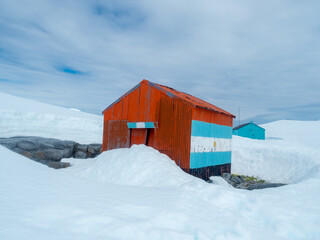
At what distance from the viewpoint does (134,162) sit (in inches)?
354

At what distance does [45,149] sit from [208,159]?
13.6m

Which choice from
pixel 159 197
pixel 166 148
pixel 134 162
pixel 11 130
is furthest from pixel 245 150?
pixel 11 130

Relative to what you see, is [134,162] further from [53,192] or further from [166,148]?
[53,192]

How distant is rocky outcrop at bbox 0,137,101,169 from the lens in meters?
17.4

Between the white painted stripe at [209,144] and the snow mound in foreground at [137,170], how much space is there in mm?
1445

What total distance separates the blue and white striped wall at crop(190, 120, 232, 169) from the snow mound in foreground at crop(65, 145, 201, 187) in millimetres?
1419

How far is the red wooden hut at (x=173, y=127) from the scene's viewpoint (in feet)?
33.9

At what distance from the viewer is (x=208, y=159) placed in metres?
11.9

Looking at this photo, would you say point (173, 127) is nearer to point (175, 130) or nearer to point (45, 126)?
point (175, 130)

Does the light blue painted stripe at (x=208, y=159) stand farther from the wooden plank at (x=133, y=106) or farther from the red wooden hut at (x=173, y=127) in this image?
the wooden plank at (x=133, y=106)

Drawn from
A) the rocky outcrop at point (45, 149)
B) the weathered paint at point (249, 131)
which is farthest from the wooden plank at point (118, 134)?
the weathered paint at point (249, 131)

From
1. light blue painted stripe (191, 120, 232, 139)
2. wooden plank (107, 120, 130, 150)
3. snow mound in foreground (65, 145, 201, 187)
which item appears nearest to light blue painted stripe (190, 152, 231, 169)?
light blue painted stripe (191, 120, 232, 139)

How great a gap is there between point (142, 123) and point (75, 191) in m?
6.52

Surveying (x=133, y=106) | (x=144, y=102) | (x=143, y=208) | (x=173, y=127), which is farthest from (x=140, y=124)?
(x=143, y=208)
